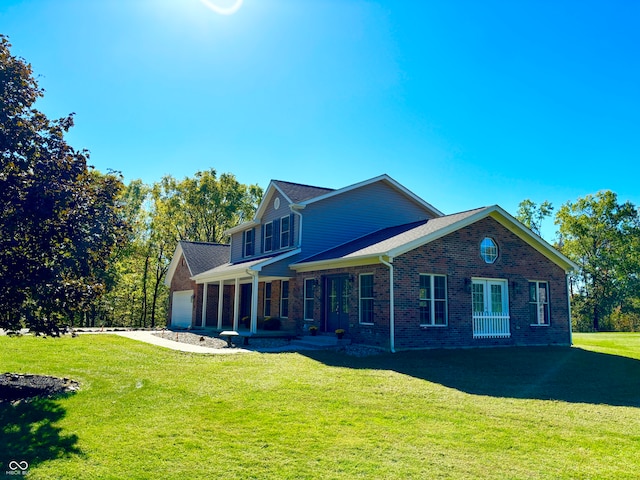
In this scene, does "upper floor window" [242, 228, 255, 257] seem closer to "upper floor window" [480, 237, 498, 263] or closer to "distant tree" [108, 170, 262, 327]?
"upper floor window" [480, 237, 498, 263]

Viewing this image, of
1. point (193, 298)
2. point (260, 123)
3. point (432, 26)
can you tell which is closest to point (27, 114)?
point (260, 123)

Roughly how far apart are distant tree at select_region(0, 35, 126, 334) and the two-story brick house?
26.7ft

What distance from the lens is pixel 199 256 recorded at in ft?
93.2

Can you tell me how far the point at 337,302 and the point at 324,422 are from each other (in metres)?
10.6

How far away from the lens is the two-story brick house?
1444 cm

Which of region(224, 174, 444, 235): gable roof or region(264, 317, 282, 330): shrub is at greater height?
region(224, 174, 444, 235): gable roof

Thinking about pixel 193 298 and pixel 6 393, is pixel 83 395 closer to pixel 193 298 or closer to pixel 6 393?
pixel 6 393

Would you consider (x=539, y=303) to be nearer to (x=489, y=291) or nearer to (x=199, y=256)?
(x=489, y=291)

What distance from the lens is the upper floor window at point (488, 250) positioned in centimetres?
1594

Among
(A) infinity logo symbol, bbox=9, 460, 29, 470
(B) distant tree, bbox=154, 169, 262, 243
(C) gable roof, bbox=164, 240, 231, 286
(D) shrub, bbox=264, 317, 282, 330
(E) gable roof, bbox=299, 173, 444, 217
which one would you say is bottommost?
(A) infinity logo symbol, bbox=9, 460, 29, 470

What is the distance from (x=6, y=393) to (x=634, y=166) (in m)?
33.5

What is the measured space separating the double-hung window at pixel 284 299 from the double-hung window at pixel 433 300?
718 cm

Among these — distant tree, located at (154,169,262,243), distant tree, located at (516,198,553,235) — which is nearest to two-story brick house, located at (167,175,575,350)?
distant tree, located at (154,169,262,243)

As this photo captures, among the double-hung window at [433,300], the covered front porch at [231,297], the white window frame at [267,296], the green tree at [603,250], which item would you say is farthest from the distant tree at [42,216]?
the green tree at [603,250]
